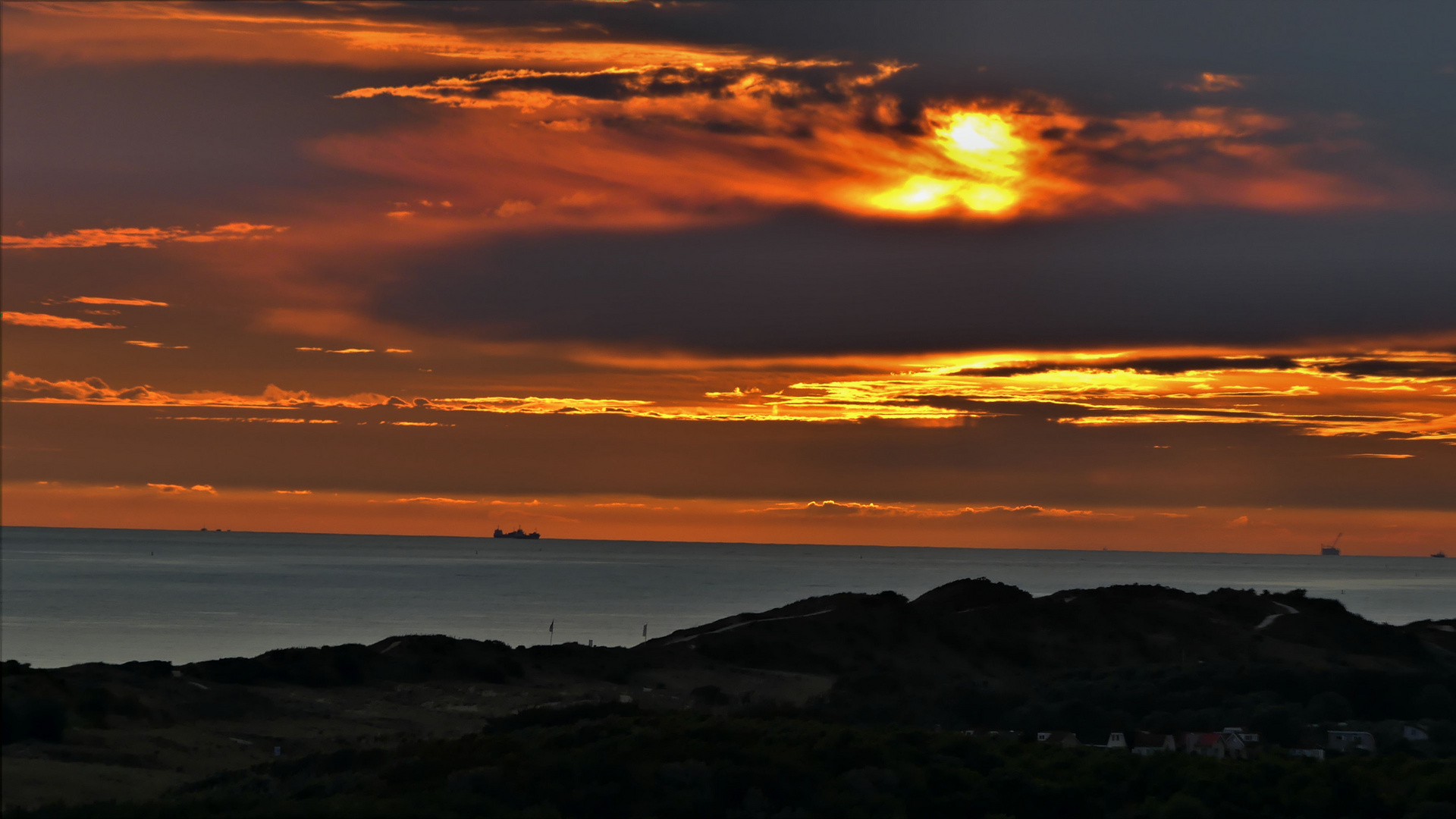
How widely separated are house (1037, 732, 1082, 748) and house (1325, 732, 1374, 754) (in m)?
10.3

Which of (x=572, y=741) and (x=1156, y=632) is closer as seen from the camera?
(x=572, y=741)

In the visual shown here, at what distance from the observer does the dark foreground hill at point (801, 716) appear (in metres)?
37.4

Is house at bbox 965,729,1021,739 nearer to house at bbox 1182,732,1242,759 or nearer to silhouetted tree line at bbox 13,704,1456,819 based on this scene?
silhouetted tree line at bbox 13,704,1456,819

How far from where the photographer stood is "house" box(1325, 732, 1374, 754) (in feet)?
177

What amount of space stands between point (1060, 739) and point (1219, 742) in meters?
5.99

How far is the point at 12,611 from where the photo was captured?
158m

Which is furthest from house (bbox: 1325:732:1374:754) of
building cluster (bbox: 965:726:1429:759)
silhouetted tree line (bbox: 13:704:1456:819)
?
silhouetted tree line (bbox: 13:704:1456:819)

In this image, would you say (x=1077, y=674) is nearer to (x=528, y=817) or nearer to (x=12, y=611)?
(x=528, y=817)

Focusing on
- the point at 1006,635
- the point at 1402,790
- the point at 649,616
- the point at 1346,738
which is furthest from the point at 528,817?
the point at 649,616

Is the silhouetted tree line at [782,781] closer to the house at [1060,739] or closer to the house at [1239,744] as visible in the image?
the house at [1060,739]

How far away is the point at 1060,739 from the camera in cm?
5400

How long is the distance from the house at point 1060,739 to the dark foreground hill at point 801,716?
1608mm

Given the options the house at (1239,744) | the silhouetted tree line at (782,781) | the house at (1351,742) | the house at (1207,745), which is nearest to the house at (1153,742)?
the house at (1207,745)

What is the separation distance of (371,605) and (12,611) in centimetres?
4520
